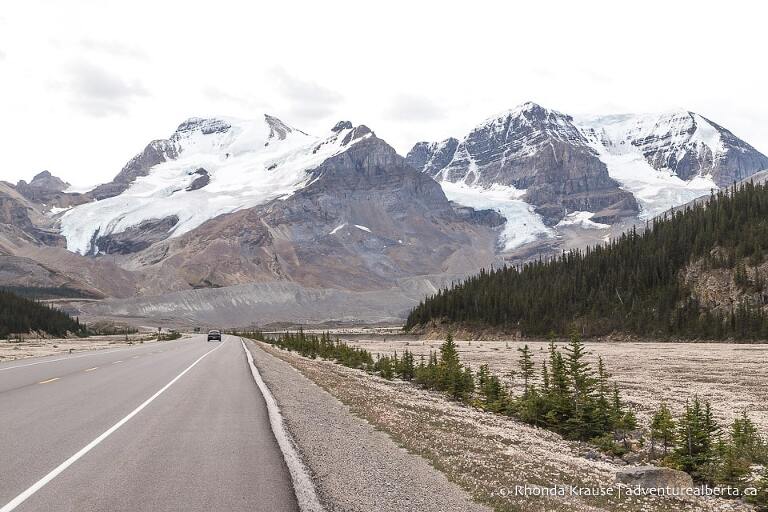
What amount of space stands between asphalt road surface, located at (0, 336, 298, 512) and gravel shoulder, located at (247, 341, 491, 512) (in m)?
0.67

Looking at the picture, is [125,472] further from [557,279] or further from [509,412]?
[557,279]

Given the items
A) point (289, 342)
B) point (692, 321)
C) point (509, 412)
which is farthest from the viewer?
point (692, 321)

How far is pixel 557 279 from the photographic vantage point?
4889 inches

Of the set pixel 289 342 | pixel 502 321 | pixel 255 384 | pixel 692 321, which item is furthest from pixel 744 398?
pixel 502 321

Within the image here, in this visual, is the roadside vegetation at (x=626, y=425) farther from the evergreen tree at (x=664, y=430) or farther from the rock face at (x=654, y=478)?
the rock face at (x=654, y=478)

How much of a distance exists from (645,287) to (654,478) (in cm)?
10495

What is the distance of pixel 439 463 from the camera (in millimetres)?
11188

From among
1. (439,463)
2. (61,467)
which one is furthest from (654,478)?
(61,467)

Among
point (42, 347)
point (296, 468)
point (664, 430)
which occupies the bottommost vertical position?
point (42, 347)

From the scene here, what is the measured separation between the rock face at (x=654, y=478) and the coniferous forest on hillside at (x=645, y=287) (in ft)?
258

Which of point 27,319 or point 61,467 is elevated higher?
point 27,319

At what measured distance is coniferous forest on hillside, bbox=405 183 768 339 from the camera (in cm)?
9112

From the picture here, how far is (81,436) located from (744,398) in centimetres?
2459

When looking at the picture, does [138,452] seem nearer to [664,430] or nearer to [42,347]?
[664,430]
